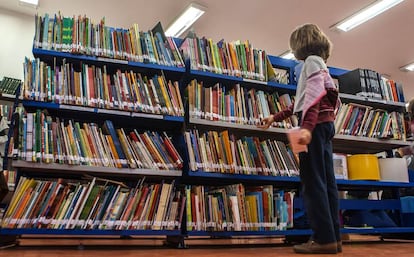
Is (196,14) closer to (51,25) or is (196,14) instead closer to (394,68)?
(51,25)

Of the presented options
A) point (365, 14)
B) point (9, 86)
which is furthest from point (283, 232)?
point (365, 14)

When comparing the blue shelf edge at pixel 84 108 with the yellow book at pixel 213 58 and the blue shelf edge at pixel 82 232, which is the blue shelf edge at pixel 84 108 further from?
the blue shelf edge at pixel 82 232

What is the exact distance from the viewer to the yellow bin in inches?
112

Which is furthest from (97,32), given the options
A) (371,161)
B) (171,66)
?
(371,161)

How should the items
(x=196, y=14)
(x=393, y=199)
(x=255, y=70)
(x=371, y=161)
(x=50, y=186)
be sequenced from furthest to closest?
(x=196, y=14), (x=393, y=199), (x=371, y=161), (x=255, y=70), (x=50, y=186)

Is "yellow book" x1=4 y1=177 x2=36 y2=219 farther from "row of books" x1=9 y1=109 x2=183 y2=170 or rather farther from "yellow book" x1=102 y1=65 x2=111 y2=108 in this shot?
"yellow book" x1=102 y1=65 x2=111 y2=108

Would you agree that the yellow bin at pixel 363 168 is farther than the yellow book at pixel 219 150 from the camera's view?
Yes

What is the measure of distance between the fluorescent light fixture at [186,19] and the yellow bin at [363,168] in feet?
9.02

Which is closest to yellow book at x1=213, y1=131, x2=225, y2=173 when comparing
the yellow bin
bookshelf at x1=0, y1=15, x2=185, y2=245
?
bookshelf at x1=0, y1=15, x2=185, y2=245

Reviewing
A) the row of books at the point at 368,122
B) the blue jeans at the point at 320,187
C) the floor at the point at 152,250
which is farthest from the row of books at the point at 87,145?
the row of books at the point at 368,122

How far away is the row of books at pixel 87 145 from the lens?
1958mm

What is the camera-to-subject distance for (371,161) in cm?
288

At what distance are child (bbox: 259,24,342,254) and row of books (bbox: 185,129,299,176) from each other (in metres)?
0.65

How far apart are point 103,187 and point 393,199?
97.5 inches
